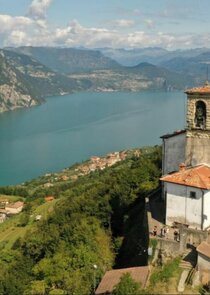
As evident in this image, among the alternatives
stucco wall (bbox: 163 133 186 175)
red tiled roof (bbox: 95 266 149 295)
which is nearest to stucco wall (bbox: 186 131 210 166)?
stucco wall (bbox: 163 133 186 175)

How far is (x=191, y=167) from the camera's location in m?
23.3

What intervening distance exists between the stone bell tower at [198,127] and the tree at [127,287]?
830 cm

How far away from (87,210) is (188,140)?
10.7 m

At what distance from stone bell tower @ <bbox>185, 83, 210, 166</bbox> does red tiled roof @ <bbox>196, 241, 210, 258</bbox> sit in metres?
5.37

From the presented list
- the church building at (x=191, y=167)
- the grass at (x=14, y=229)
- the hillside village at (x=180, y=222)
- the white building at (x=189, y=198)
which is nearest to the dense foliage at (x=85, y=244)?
the hillside village at (x=180, y=222)

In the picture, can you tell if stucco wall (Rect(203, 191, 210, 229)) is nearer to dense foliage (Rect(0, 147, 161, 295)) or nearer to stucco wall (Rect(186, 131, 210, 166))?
stucco wall (Rect(186, 131, 210, 166))

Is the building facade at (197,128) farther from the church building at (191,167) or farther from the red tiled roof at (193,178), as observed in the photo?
the red tiled roof at (193,178)

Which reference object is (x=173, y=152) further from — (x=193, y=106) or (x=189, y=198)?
(x=189, y=198)

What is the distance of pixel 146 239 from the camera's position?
21922 mm

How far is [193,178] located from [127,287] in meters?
6.40

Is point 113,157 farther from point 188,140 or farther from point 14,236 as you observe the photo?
point 188,140

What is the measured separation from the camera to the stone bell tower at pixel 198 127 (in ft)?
76.2

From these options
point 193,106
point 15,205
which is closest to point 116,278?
point 193,106

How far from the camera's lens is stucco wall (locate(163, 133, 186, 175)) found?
82.1ft
